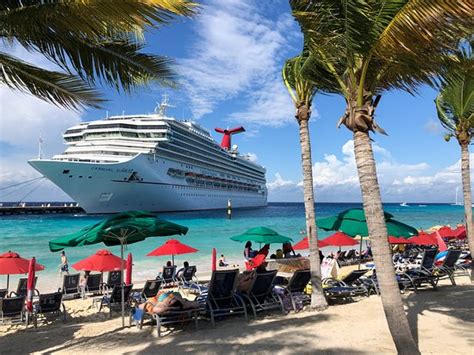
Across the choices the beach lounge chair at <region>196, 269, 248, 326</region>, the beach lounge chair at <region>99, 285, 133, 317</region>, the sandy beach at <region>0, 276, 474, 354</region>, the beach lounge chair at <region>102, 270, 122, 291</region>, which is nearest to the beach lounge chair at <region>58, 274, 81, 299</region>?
the beach lounge chair at <region>102, 270, 122, 291</region>

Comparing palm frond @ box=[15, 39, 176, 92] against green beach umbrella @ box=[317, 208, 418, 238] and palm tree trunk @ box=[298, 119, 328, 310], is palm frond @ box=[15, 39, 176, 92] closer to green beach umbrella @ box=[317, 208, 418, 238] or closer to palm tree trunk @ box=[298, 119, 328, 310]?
palm tree trunk @ box=[298, 119, 328, 310]

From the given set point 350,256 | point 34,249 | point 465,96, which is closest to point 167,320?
point 465,96

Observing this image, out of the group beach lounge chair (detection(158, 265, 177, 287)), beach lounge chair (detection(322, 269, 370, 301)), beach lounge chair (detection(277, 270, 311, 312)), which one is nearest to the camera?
beach lounge chair (detection(277, 270, 311, 312))

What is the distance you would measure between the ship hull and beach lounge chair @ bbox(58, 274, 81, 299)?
31.1 meters

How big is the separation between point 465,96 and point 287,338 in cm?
651

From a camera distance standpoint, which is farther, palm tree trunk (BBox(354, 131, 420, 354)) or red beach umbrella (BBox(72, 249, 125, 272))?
red beach umbrella (BBox(72, 249, 125, 272))

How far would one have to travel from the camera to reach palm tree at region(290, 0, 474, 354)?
3406 millimetres

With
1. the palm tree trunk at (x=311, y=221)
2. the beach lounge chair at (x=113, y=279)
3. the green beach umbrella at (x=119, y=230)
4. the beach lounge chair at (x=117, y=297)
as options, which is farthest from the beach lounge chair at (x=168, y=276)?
the palm tree trunk at (x=311, y=221)

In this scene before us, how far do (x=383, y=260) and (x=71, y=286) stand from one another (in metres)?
8.23

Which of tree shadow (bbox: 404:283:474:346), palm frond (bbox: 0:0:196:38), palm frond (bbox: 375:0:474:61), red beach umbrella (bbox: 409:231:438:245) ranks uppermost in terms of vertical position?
palm frond (bbox: 0:0:196:38)

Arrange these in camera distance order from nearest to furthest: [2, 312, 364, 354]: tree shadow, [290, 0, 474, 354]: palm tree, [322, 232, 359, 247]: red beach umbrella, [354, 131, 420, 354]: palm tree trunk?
[290, 0, 474, 354]: palm tree, [354, 131, 420, 354]: palm tree trunk, [2, 312, 364, 354]: tree shadow, [322, 232, 359, 247]: red beach umbrella

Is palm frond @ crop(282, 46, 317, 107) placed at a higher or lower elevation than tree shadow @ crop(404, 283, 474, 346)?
A: higher

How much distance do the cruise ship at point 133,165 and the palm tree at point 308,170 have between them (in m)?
35.2

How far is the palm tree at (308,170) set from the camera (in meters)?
6.86
